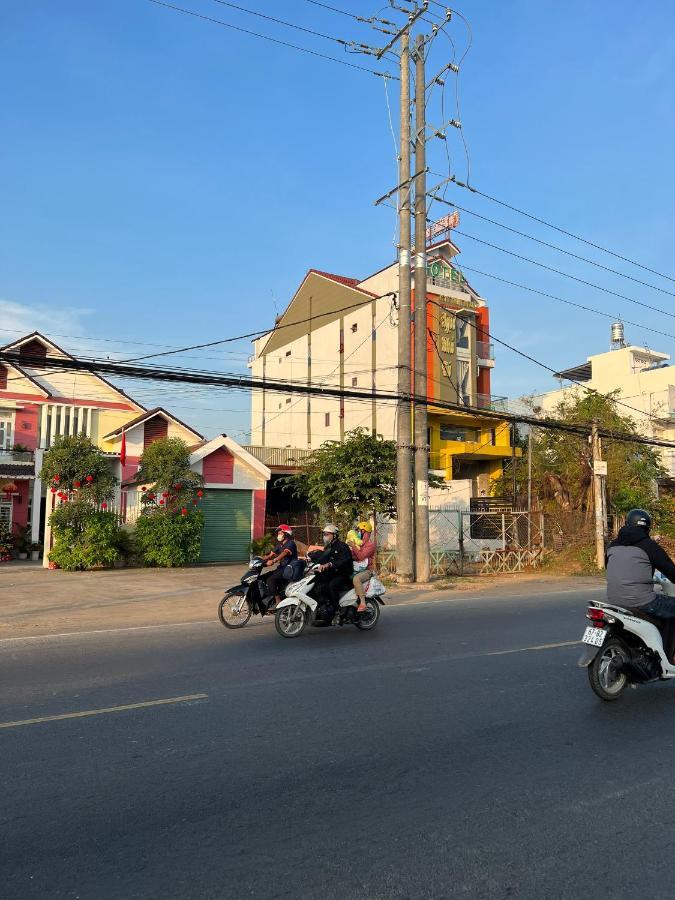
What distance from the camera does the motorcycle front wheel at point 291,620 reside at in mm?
10320

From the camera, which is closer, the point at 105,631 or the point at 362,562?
the point at 105,631

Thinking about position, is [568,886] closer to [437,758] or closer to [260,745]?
[437,758]

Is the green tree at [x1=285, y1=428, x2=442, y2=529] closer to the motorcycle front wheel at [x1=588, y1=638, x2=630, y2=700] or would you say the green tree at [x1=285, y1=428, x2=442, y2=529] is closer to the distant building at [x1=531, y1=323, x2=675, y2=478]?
the motorcycle front wheel at [x1=588, y1=638, x2=630, y2=700]

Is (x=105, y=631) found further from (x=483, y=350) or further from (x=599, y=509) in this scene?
(x=483, y=350)

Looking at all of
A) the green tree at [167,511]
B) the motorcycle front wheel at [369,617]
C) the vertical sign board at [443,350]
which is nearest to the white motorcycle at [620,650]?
the motorcycle front wheel at [369,617]

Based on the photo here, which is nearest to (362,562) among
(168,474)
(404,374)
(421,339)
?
(404,374)

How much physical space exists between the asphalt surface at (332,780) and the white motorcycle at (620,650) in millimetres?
254

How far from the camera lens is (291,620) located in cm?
1043

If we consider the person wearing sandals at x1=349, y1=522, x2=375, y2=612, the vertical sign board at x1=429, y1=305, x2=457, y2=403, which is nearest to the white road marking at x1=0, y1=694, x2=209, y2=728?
the person wearing sandals at x1=349, y1=522, x2=375, y2=612

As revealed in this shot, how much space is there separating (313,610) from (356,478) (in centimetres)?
980

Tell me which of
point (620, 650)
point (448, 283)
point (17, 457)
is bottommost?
point (620, 650)

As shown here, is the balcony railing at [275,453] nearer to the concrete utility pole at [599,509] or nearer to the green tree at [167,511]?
the green tree at [167,511]

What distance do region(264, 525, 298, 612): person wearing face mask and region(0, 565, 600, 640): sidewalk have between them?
6.94ft

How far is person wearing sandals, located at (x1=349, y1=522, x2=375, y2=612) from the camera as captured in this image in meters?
11.0
